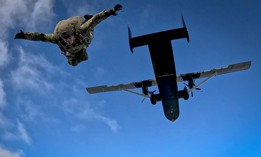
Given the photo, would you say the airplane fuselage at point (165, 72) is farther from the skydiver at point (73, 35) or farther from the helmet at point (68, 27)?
the helmet at point (68, 27)

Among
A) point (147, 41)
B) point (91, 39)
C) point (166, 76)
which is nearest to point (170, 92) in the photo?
point (166, 76)

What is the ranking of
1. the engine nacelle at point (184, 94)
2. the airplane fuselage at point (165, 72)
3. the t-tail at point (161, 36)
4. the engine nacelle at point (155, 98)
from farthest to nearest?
the engine nacelle at point (155, 98), the engine nacelle at point (184, 94), the airplane fuselage at point (165, 72), the t-tail at point (161, 36)

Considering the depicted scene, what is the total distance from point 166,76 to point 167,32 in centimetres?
346

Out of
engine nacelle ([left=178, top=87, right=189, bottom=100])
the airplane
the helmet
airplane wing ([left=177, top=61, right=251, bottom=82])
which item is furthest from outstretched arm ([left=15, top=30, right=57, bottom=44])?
airplane wing ([left=177, top=61, right=251, bottom=82])

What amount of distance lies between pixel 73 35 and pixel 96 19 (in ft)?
4.16

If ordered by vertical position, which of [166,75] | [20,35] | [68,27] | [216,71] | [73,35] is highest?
[216,71]

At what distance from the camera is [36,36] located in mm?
15883

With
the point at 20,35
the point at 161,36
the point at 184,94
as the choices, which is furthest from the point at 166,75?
the point at 20,35

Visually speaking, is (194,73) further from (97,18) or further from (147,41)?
(97,18)

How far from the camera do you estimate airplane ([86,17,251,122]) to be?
19812 millimetres

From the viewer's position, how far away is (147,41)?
1995 cm

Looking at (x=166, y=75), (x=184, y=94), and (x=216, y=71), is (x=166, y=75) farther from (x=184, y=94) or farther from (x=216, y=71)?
(x=216, y=71)

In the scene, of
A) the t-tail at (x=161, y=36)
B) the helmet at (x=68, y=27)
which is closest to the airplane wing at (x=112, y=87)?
the t-tail at (x=161, y=36)

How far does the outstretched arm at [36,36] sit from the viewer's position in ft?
51.2
